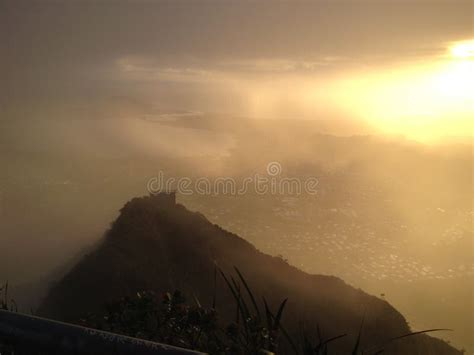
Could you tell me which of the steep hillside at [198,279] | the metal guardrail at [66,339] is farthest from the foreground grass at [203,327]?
the steep hillside at [198,279]

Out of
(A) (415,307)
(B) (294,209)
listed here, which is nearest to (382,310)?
(A) (415,307)

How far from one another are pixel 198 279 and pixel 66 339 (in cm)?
3463

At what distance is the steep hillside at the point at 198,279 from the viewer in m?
30.1

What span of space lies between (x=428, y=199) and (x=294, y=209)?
202ft

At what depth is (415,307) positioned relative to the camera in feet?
264

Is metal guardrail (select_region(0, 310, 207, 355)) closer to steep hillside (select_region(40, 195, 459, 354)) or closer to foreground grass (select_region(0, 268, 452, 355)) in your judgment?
foreground grass (select_region(0, 268, 452, 355))

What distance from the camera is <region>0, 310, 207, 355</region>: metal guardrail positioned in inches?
91.9

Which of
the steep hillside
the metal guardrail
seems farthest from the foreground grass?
the steep hillside

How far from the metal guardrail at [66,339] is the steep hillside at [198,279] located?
24.3m

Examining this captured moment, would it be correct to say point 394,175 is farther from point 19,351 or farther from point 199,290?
point 19,351

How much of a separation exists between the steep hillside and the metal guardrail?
24.3 m

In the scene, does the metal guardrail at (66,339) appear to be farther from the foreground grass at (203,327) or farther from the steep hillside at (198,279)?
the steep hillside at (198,279)

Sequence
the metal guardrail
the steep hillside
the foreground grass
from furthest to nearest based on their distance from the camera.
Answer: the steep hillside → the foreground grass → the metal guardrail

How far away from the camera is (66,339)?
8.00 ft
